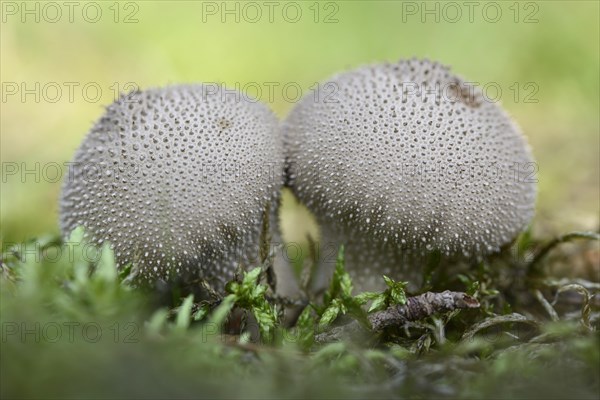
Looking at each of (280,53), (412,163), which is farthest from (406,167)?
(280,53)

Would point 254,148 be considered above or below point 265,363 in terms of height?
above

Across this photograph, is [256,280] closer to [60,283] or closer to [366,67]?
[60,283]

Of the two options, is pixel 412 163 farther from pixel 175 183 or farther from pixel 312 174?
pixel 175 183

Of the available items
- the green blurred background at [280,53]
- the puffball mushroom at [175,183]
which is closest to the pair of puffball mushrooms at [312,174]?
the puffball mushroom at [175,183]

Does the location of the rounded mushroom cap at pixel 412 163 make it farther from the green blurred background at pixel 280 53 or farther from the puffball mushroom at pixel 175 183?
the green blurred background at pixel 280 53

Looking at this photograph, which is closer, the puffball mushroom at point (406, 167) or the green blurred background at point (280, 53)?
the puffball mushroom at point (406, 167)

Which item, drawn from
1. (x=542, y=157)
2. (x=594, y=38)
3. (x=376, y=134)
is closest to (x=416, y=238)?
(x=376, y=134)

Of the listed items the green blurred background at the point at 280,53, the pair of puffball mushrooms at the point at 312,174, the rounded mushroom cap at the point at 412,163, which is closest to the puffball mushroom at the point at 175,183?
the pair of puffball mushrooms at the point at 312,174
